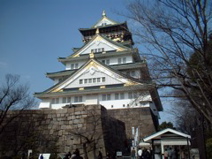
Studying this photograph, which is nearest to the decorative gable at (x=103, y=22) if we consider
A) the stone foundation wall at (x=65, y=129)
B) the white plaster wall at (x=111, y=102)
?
the white plaster wall at (x=111, y=102)

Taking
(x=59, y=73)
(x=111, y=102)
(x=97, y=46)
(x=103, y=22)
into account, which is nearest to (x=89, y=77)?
(x=111, y=102)

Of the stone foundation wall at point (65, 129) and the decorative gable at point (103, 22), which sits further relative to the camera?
the decorative gable at point (103, 22)

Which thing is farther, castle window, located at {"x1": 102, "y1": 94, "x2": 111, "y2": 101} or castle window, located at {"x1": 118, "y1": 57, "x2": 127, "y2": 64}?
castle window, located at {"x1": 118, "y1": 57, "x2": 127, "y2": 64}

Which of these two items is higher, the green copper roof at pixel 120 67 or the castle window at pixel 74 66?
the castle window at pixel 74 66

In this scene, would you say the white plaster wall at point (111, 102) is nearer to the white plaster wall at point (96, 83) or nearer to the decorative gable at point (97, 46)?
the white plaster wall at point (96, 83)

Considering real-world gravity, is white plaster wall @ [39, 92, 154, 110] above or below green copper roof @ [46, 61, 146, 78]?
below

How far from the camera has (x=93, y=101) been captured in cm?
2258

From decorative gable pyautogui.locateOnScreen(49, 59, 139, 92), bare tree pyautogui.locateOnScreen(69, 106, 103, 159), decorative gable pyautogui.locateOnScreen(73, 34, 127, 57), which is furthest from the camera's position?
decorative gable pyautogui.locateOnScreen(73, 34, 127, 57)

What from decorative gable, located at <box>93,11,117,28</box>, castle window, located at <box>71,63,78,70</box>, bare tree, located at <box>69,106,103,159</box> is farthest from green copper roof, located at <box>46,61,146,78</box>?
decorative gable, located at <box>93,11,117,28</box>

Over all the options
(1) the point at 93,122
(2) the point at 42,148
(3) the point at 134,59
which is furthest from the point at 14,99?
(3) the point at 134,59

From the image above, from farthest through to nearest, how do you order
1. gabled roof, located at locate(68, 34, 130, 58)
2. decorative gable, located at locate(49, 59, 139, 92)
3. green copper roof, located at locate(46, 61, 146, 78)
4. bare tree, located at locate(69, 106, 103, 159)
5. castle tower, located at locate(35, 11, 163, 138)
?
gabled roof, located at locate(68, 34, 130, 58) → green copper roof, located at locate(46, 61, 146, 78) → decorative gable, located at locate(49, 59, 139, 92) → castle tower, located at locate(35, 11, 163, 138) → bare tree, located at locate(69, 106, 103, 159)

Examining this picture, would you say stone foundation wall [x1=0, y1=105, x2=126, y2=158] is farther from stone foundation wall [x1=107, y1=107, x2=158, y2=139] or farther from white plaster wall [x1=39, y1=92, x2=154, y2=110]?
white plaster wall [x1=39, y1=92, x2=154, y2=110]

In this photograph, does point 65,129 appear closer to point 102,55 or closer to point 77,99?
point 77,99

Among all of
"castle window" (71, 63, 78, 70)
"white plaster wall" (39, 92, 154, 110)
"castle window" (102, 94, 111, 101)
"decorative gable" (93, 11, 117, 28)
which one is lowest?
"white plaster wall" (39, 92, 154, 110)
